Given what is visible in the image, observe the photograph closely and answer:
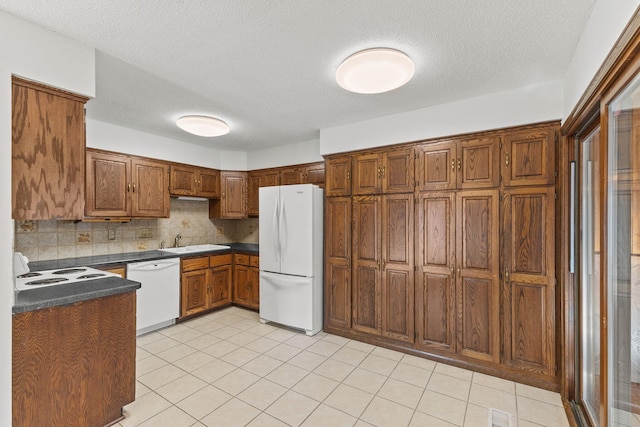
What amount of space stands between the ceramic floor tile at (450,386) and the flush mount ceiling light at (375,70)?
7.83 feet

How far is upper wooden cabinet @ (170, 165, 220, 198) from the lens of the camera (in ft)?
13.3

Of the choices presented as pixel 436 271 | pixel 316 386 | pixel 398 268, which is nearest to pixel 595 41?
pixel 436 271

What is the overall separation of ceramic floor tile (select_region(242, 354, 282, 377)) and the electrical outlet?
2.45 metres

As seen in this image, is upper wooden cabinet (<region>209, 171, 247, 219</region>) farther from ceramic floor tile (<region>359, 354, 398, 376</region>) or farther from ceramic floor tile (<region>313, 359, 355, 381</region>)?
ceramic floor tile (<region>359, 354, 398, 376</region>)

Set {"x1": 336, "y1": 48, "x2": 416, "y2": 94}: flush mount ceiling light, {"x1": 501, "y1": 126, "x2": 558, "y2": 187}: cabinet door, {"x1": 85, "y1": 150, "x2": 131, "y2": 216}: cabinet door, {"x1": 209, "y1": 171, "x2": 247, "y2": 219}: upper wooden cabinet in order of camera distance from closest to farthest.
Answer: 1. {"x1": 336, "y1": 48, "x2": 416, "y2": 94}: flush mount ceiling light
2. {"x1": 501, "y1": 126, "x2": 558, "y2": 187}: cabinet door
3. {"x1": 85, "y1": 150, "x2": 131, "y2": 216}: cabinet door
4. {"x1": 209, "y1": 171, "x2": 247, "y2": 219}: upper wooden cabinet

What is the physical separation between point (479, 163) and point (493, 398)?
1.92 metres

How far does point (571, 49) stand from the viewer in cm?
190

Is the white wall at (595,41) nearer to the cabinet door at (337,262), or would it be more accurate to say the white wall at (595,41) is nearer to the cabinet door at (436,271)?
the cabinet door at (436,271)

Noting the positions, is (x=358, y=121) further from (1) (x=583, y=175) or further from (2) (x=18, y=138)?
(2) (x=18, y=138)

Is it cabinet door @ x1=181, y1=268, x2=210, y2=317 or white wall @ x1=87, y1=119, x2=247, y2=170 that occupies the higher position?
white wall @ x1=87, y1=119, x2=247, y2=170

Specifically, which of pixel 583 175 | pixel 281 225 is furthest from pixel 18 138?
pixel 583 175

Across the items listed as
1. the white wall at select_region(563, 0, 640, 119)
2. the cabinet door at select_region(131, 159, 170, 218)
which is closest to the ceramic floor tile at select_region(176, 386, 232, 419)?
the cabinet door at select_region(131, 159, 170, 218)

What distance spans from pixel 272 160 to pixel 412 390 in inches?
138

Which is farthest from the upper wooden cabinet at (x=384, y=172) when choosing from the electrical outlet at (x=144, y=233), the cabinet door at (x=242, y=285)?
the electrical outlet at (x=144, y=233)
